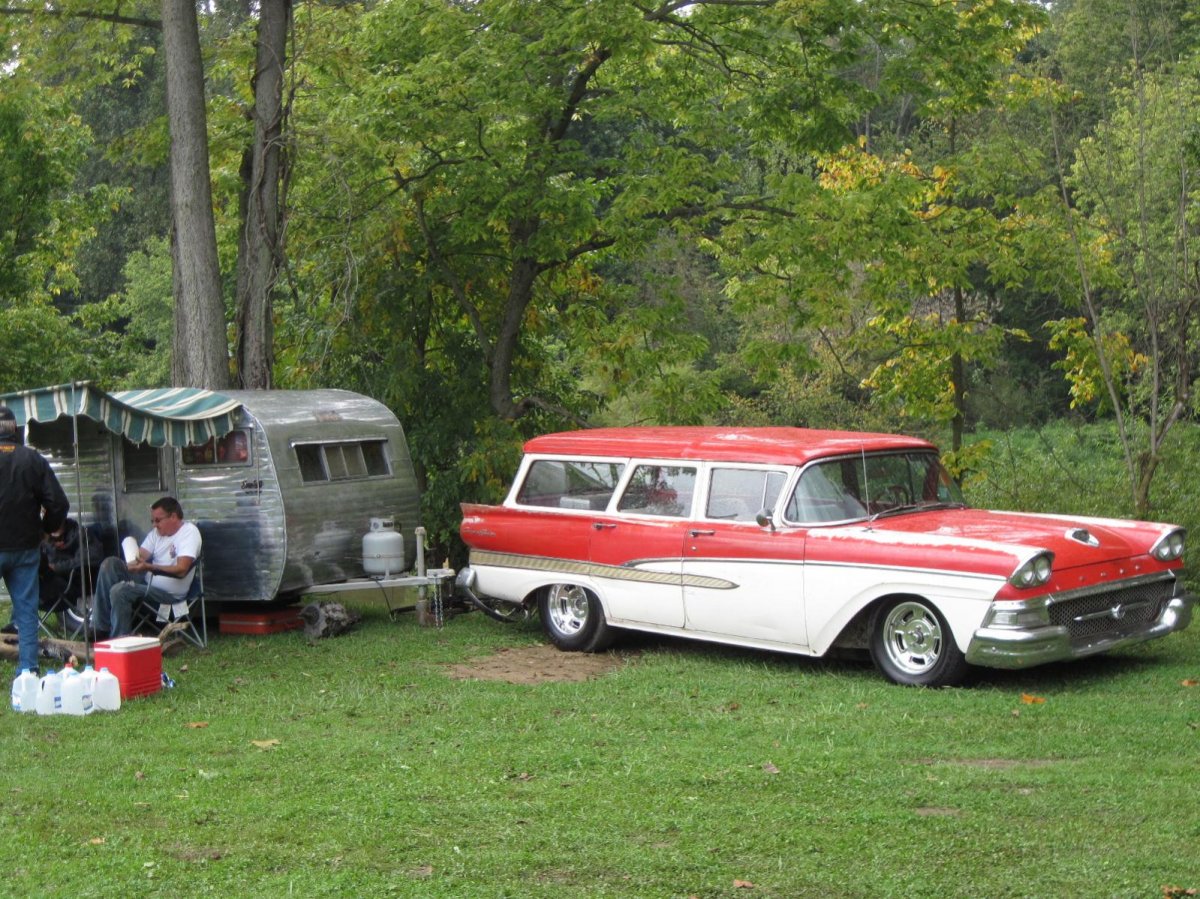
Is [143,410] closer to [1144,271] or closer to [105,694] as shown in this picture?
[105,694]

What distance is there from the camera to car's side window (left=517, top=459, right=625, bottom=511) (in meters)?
11.5

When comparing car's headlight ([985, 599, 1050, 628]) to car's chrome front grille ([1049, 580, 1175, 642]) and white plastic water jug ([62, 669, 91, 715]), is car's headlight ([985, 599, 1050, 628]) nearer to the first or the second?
car's chrome front grille ([1049, 580, 1175, 642])

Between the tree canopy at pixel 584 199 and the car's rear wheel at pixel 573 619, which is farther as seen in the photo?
the tree canopy at pixel 584 199

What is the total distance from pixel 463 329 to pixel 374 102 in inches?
134

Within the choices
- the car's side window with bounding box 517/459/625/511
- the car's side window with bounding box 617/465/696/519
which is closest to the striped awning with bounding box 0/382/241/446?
the car's side window with bounding box 517/459/625/511

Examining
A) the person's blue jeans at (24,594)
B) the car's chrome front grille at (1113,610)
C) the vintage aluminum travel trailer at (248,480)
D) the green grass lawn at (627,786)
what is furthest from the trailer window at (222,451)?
the car's chrome front grille at (1113,610)

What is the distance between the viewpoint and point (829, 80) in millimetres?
16062

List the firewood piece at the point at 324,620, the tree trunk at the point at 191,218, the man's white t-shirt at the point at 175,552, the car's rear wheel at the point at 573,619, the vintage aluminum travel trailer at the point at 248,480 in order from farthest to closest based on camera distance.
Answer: the tree trunk at the point at 191,218
the firewood piece at the point at 324,620
the vintage aluminum travel trailer at the point at 248,480
the car's rear wheel at the point at 573,619
the man's white t-shirt at the point at 175,552

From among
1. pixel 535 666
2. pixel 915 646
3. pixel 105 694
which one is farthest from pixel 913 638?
pixel 105 694

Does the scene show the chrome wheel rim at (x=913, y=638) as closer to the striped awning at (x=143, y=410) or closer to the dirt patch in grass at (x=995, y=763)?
the dirt patch in grass at (x=995, y=763)

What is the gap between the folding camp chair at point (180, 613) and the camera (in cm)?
1116

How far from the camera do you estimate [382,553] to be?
12727 millimetres

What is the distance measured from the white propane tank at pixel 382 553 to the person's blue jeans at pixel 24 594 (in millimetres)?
3506

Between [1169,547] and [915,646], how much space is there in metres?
2.01
